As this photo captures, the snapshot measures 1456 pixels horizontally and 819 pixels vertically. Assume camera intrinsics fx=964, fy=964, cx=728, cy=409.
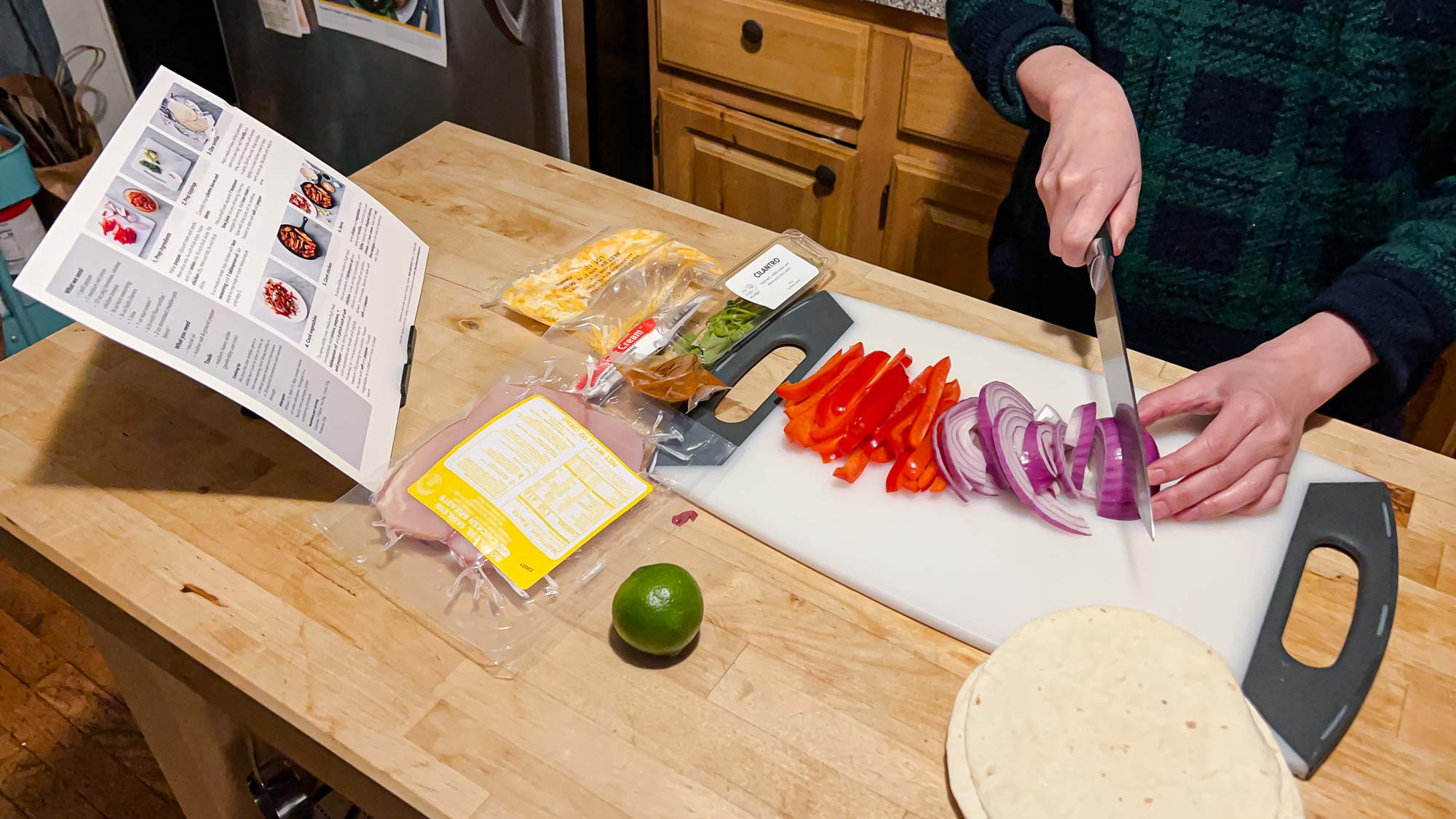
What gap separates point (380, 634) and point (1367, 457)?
0.92 metres

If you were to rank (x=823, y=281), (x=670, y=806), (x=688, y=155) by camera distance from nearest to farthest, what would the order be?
(x=670, y=806) < (x=823, y=281) < (x=688, y=155)

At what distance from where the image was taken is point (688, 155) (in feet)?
7.13

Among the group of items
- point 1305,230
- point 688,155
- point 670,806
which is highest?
point 1305,230

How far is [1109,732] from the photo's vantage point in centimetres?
70

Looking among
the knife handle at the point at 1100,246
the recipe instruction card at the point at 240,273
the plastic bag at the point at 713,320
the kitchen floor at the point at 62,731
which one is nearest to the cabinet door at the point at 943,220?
the plastic bag at the point at 713,320

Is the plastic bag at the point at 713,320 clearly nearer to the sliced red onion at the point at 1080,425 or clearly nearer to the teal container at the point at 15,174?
the sliced red onion at the point at 1080,425

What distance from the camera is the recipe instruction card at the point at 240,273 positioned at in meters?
0.76

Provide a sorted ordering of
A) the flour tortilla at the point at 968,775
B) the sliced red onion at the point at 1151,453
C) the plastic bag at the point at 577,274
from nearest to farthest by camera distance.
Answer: the flour tortilla at the point at 968,775 < the sliced red onion at the point at 1151,453 < the plastic bag at the point at 577,274

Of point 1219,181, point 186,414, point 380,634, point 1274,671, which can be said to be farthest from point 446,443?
point 1219,181

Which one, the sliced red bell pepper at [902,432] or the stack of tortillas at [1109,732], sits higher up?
the sliced red bell pepper at [902,432]

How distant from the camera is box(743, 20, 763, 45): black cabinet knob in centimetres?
188

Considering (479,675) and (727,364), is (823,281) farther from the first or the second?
(479,675)

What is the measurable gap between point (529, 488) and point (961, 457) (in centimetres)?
39

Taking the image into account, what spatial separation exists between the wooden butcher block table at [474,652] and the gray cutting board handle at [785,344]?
14 cm
